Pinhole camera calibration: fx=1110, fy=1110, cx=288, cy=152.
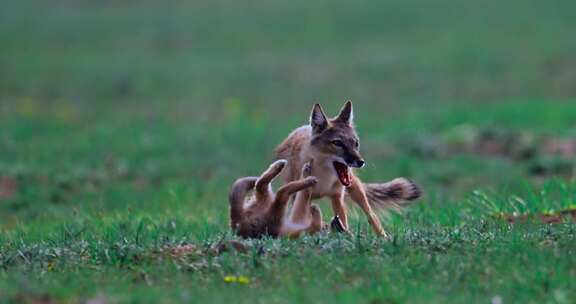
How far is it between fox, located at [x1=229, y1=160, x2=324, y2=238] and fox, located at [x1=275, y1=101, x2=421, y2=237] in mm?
129

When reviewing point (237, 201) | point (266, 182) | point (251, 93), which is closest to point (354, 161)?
point (266, 182)

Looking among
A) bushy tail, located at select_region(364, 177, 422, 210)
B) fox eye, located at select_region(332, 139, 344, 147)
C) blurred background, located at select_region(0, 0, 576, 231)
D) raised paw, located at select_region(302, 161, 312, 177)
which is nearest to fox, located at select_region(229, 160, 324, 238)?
raised paw, located at select_region(302, 161, 312, 177)

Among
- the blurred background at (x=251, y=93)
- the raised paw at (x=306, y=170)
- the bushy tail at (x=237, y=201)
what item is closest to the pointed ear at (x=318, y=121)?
the raised paw at (x=306, y=170)

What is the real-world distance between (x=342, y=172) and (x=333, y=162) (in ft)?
0.39

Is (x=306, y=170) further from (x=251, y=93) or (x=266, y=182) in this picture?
(x=251, y=93)

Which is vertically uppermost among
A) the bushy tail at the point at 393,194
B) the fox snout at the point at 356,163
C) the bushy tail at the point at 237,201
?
the fox snout at the point at 356,163

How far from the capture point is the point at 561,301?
6.74 m

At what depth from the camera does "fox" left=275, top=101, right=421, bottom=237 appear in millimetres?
9445

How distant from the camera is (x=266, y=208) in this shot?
9.30 meters

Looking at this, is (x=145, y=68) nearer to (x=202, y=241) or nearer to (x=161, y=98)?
(x=161, y=98)

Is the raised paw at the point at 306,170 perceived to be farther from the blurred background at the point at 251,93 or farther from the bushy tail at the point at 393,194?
the blurred background at the point at 251,93

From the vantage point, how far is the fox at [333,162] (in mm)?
9445

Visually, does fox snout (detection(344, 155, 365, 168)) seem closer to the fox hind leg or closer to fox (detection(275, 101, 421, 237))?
Result: fox (detection(275, 101, 421, 237))

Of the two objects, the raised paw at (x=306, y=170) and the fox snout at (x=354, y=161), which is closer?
the fox snout at (x=354, y=161)
